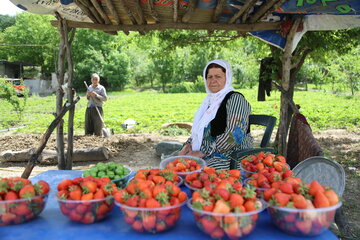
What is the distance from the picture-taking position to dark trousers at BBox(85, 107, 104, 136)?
8516 millimetres

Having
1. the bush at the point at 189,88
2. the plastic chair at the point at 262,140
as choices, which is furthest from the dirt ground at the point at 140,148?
the bush at the point at 189,88

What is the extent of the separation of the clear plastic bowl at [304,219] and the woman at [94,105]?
7.39 meters

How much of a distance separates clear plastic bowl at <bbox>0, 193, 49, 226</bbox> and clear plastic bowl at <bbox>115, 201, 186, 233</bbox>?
0.50 metres

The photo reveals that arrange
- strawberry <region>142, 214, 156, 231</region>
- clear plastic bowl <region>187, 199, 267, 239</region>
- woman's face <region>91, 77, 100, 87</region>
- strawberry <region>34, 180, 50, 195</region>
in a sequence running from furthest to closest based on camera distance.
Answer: woman's face <region>91, 77, 100, 87</region>, strawberry <region>34, 180, 50, 195</region>, strawberry <region>142, 214, 156, 231</region>, clear plastic bowl <region>187, 199, 267, 239</region>

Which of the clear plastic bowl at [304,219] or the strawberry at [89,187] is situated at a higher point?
the strawberry at [89,187]

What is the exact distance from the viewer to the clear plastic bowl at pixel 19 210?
153cm

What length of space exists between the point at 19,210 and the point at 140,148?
20.8 ft

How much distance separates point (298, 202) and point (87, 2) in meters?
3.20

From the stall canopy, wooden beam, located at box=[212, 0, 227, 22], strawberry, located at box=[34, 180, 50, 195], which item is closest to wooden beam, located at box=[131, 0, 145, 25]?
the stall canopy

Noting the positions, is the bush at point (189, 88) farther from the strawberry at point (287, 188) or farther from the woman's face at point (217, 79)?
the strawberry at point (287, 188)

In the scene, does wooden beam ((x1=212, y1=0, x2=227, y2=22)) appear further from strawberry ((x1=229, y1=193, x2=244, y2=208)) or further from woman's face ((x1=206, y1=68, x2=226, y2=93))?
strawberry ((x1=229, y1=193, x2=244, y2=208))

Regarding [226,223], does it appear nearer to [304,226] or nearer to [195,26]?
[304,226]

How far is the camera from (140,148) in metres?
7.88

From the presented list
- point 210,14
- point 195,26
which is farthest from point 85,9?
point 210,14
